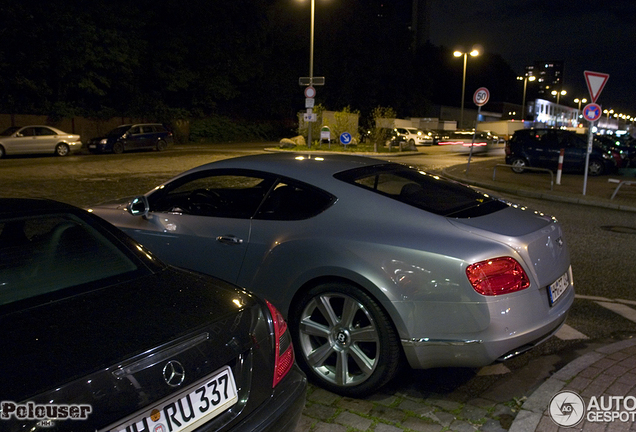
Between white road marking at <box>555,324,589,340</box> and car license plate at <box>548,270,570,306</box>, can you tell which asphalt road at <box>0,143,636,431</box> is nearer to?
white road marking at <box>555,324,589,340</box>

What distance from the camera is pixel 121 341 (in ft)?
6.87

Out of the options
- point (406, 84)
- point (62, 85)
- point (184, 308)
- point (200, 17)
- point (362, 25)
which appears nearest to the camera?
point (184, 308)

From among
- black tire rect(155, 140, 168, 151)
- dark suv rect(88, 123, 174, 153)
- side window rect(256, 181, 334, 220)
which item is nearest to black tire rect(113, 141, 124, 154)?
dark suv rect(88, 123, 174, 153)

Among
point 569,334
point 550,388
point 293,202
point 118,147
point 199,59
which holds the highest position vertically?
point 199,59

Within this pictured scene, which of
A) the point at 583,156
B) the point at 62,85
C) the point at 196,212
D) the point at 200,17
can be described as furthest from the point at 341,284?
the point at 200,17

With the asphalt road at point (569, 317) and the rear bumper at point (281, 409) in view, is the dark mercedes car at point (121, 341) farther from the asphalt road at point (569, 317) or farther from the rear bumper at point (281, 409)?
the asphalt road at point (569, 317)

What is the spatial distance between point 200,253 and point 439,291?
1924 mm

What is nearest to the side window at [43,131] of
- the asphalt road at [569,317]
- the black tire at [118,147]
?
the black tire at [118,147]

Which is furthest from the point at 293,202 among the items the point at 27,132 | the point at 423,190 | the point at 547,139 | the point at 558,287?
the point at 27,132

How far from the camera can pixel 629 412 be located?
10.8 feet

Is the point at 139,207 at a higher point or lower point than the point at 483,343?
higher

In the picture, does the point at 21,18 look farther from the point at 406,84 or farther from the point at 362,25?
the point at 406,84

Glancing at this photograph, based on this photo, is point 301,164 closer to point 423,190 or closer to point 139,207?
point 423,190

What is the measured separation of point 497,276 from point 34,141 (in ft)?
88.7
